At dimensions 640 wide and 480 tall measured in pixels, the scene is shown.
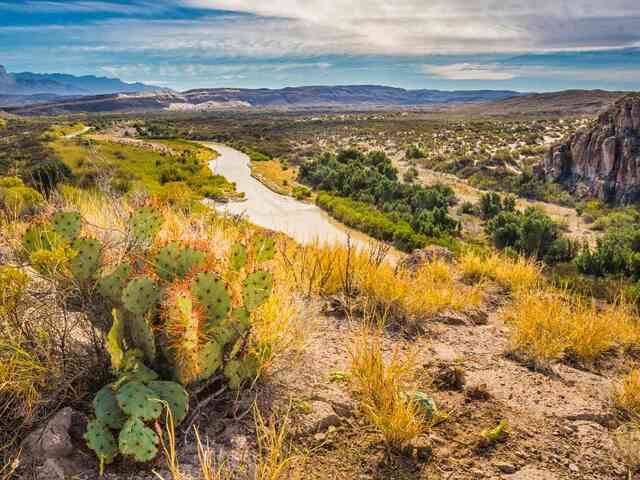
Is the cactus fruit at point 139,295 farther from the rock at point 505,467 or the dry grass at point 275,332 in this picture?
the rock at point 505,467

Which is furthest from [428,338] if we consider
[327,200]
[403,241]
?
[327,200]

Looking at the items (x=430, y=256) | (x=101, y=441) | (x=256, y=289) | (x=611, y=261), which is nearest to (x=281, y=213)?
(x=611, y=261)

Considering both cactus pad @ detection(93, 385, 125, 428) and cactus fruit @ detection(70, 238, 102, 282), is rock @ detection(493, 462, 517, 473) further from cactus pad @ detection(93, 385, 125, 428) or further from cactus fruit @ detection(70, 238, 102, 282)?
cactus fruit @ detection(70, 238, 102, 282)

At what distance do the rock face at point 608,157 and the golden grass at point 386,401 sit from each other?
29.5 meters

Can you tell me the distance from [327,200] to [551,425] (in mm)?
27911

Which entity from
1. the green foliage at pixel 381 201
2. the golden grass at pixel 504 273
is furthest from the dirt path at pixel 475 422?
the green foliage at pixel 381 201

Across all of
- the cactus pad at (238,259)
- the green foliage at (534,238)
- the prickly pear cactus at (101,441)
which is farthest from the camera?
the green foliage at (534,238)

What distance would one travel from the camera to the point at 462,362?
13.6 ft

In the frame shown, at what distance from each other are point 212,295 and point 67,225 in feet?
4.87

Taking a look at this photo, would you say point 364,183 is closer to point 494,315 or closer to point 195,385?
point 494,315

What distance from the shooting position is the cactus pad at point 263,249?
4.14 meters

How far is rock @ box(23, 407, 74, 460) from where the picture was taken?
2441 millimetres

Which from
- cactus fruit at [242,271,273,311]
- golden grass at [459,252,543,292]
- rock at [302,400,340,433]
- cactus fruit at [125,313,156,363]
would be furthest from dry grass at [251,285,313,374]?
golden grass at [459,252,543,292]

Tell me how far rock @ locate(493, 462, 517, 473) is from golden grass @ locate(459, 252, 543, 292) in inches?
178
